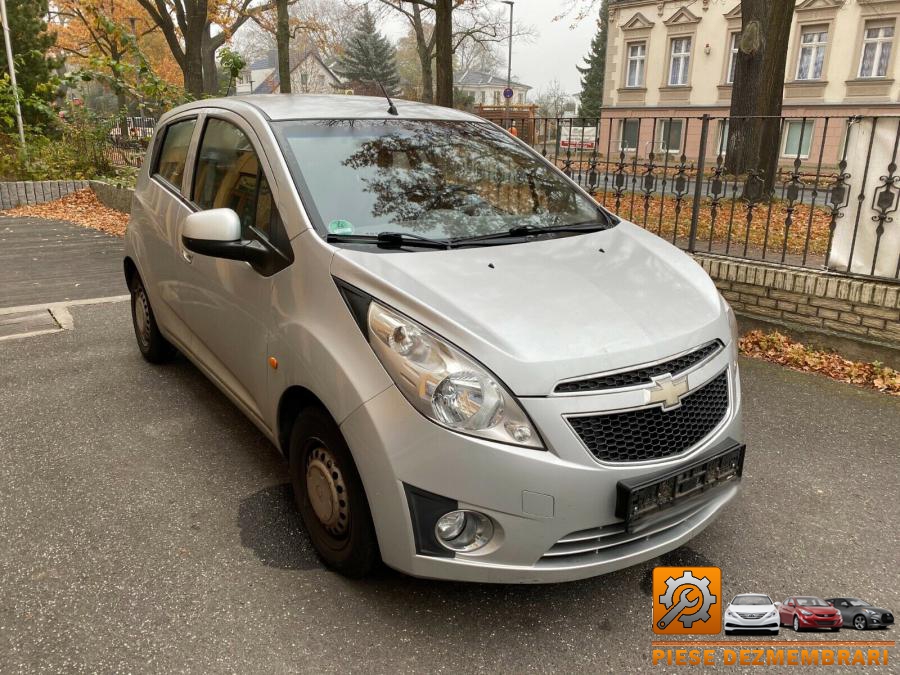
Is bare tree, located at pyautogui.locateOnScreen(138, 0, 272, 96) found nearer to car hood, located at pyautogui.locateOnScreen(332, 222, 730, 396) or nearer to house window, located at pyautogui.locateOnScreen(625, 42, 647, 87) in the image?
car hood, located at pyautogui.locateOnScreen(332, 222, 730, 396)

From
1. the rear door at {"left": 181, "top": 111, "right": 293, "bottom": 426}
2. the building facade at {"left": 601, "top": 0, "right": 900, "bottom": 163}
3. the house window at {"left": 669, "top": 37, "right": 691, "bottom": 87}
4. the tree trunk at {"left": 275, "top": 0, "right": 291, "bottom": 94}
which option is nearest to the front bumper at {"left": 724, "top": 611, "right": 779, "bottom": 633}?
the rear door at {"left": 181, "top": 111, "right": 293, "bottom": 426}

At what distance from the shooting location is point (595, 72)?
180ft

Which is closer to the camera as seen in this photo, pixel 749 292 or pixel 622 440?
pixel 622 440

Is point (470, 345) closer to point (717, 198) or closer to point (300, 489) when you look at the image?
point (300, 489)

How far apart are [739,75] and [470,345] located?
460 inches

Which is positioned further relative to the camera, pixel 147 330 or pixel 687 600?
pixel 147 330

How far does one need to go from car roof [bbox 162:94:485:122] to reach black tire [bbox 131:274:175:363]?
1.41 metres

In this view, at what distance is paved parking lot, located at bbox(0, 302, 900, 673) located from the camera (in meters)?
2.35

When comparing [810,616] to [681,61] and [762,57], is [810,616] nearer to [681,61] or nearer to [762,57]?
[762,57]

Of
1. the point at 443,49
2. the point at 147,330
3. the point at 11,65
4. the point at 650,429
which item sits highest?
the point at 443,49

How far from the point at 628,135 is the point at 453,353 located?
15.5 feet

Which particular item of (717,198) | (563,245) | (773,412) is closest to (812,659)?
(563,245)

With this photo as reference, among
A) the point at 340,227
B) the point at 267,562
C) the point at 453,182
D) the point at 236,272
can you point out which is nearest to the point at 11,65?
the point at 236,272

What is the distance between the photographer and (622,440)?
227 cm
